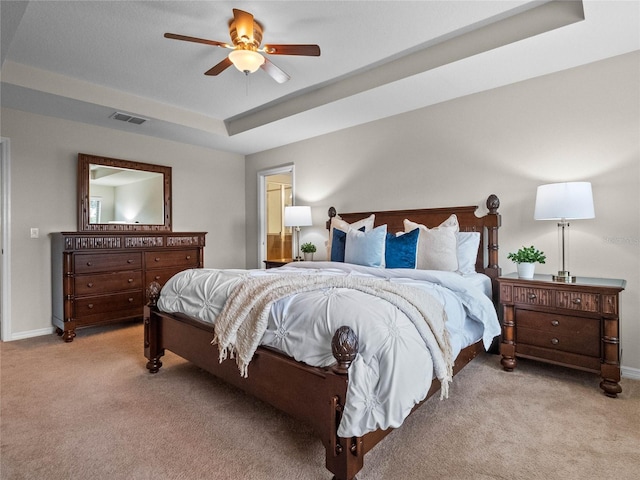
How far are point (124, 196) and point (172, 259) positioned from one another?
3.31 feet

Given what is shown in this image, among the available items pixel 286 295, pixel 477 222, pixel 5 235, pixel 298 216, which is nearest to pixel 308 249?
pixel 298 216

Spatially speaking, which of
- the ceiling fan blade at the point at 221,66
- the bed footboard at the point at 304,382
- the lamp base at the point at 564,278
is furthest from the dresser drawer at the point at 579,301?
the ceiling fan blade at the point at 221,66

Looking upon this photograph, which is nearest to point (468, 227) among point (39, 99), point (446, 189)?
point (446, 189)

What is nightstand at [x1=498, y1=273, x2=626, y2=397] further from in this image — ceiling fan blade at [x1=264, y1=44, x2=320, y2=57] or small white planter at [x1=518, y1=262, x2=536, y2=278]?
ceiling fan blade at [x1=264, y1=44, x2=320, y2=57]

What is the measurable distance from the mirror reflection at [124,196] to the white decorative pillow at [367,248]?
2.85m

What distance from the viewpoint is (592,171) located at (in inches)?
109

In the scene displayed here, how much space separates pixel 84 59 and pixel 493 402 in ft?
13.7

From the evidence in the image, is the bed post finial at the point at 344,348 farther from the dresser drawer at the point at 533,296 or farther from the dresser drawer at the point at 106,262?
the dresser drawer at the point at 106,262

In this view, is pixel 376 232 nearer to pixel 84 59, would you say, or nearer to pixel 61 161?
→ pixel 84 59

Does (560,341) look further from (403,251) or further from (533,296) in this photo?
(403,251)

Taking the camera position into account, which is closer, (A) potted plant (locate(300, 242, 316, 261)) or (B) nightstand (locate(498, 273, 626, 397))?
(B) nightstand (locate(498, 273, 626, 397))

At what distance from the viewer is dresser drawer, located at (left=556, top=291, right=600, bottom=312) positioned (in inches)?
93.3

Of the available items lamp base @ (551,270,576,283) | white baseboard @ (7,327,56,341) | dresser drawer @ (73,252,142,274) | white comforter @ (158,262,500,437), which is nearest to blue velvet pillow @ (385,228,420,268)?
white comforter @ (158,262,500,437)

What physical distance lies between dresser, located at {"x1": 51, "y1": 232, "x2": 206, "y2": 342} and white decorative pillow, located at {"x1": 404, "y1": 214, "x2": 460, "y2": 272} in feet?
10.2
